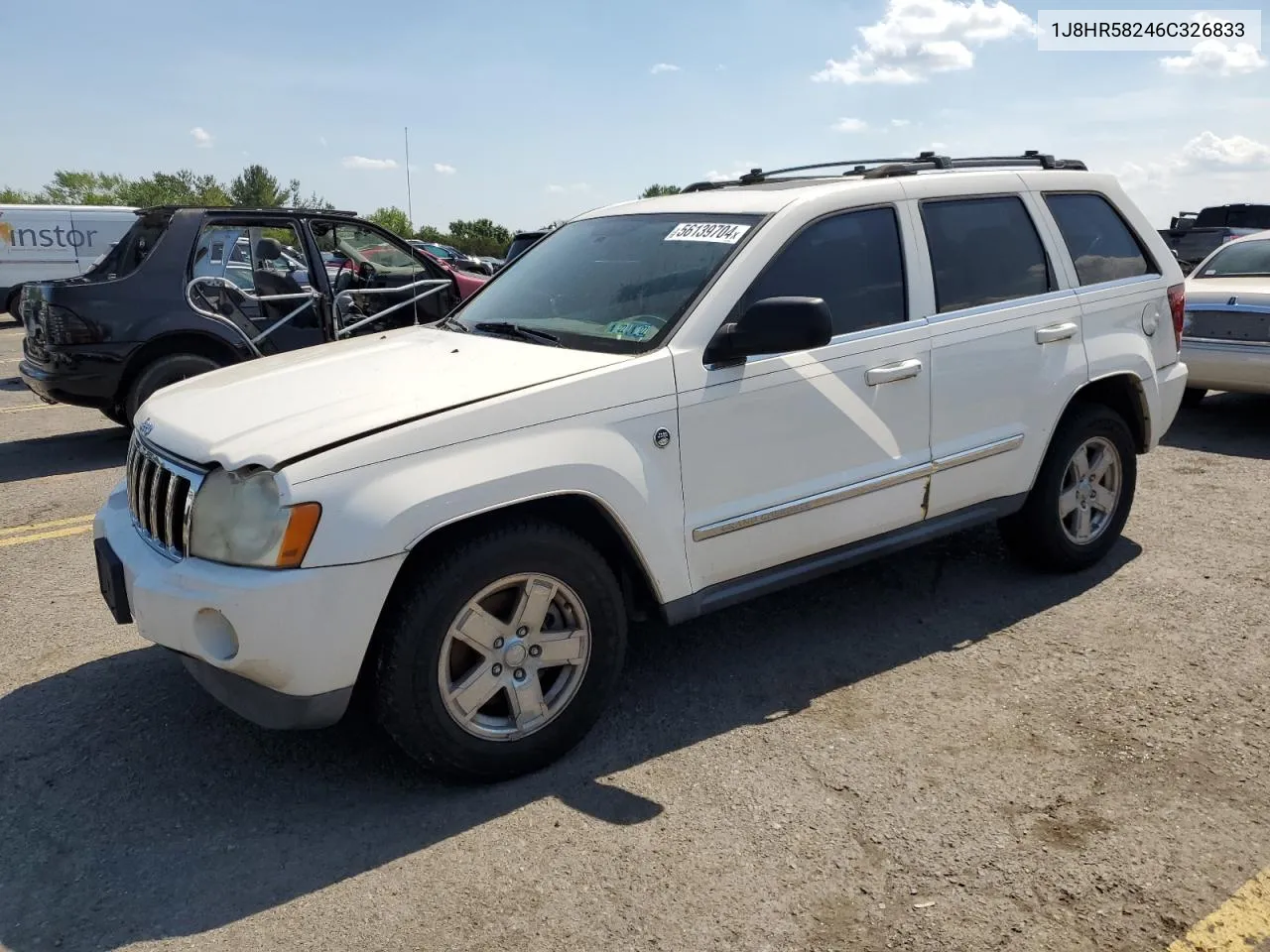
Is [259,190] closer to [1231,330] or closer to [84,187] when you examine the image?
[84,187]

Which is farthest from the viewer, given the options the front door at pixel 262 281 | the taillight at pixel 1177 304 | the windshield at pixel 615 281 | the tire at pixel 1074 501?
the front door at pixel 262 281

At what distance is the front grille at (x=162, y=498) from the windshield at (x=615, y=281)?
4.28 ft

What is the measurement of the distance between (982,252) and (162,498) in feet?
10.7

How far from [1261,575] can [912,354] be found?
2.27 m

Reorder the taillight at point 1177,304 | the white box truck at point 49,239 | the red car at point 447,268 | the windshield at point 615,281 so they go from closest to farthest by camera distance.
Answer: the windshield at point 615,281, the taillight at point 1177,304, the red car at point 447,268, the white box truck at point 49,239

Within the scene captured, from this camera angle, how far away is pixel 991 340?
4.20 meters

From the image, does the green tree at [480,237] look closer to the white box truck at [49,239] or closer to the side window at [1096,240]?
the white box truck at [49,239]

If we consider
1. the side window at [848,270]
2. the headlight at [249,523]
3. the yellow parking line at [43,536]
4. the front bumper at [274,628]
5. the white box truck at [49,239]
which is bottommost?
the yellow parking line at [43,536]

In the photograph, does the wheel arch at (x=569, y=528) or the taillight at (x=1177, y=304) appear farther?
the taillight at (x=1177, y=304)

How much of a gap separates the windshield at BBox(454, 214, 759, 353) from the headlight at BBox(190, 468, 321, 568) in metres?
1.18

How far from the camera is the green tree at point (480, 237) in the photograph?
51781mm

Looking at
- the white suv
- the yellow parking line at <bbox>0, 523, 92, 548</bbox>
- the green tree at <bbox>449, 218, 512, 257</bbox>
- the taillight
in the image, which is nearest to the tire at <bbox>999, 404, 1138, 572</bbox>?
the white suv

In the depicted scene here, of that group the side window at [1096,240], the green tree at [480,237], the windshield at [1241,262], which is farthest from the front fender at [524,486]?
the green tree at [480,237]

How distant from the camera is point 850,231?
393cm
